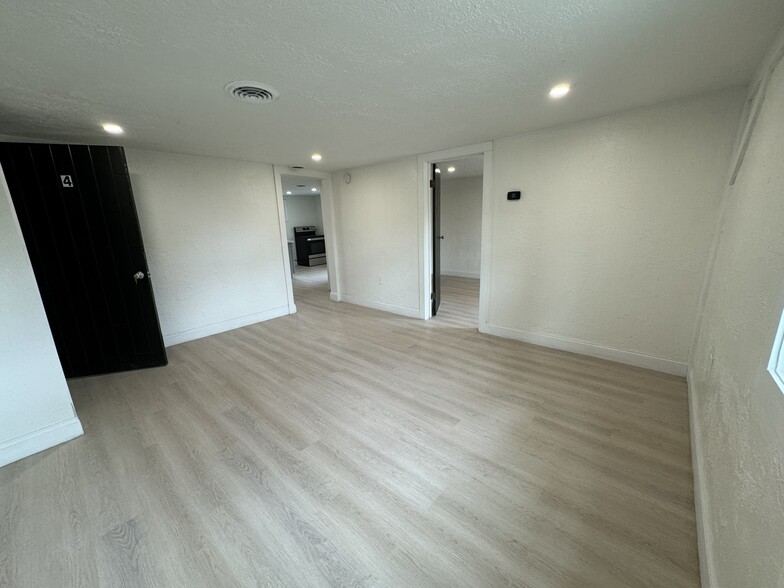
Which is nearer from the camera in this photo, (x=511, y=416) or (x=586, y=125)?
(x=511, y=416)

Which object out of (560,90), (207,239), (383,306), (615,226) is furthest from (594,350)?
(207,239)

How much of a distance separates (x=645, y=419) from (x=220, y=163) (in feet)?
15.8

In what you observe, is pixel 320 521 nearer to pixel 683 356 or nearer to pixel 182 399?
pixel 182 399

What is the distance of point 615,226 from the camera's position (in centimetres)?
257

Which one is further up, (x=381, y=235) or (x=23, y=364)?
(x=381, y=235)

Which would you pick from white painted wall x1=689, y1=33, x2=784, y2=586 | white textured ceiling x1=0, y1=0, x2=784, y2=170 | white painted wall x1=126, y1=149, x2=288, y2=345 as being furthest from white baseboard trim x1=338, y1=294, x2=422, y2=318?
white painted wall x1=689, y1=33, x2=784, y2=586

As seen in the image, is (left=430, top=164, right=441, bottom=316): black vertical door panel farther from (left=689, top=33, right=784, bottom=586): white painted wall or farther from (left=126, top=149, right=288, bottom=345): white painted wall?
(left=689, top=33, right=784, bottom=586): white painted wall

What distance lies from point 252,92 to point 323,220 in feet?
10.00

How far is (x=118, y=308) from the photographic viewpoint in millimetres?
2783

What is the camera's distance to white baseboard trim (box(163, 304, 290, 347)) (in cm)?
351

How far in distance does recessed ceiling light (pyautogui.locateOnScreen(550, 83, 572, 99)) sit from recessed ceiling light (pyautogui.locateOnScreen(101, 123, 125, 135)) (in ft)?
10.7

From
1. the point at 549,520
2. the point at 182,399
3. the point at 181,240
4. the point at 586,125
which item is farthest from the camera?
the point at 181,240

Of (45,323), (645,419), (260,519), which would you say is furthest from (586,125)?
(45,323)

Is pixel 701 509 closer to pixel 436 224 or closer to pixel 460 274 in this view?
pixel 436 224
